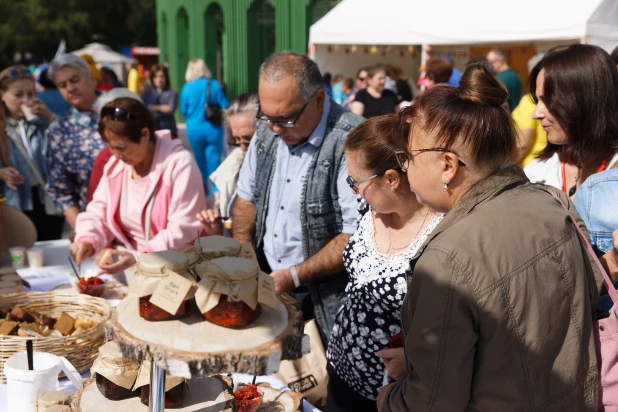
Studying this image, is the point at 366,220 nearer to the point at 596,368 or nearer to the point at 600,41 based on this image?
the point at 596,368

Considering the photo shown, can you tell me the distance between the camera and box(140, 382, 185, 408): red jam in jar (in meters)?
1.50

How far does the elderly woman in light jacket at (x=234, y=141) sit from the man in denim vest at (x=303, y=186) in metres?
0.35

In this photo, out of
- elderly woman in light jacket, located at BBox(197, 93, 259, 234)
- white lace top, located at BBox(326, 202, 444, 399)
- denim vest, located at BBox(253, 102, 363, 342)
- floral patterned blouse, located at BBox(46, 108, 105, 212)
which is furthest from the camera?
floral patterned blouse, located at BBox(46, 108, 105, 212)

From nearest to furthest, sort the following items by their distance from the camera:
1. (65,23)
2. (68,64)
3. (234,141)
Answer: (234,141) → (68,64) → (65,23)

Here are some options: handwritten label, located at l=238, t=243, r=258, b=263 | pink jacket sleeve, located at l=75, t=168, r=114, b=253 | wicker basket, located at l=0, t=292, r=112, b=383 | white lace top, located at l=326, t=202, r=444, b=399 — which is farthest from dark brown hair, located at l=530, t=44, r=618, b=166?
pink jacket sleeve, located at l=75, t=168, r=114, b=253

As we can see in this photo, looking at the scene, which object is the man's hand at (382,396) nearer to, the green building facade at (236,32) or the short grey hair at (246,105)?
the short grey hair at (246,105)

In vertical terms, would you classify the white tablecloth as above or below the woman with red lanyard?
below

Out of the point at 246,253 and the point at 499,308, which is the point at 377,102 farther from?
the point at 499,308

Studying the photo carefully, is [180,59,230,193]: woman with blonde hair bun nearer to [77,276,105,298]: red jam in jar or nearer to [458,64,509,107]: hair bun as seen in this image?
[77,276,105,298]: red jam in jar

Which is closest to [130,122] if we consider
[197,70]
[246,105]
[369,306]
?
[246,105]

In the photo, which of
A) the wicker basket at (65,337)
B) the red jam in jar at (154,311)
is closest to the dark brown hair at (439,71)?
the wicker basket at (65,337)

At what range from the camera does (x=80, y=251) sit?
280 centimetres

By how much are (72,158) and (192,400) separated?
8.04ft

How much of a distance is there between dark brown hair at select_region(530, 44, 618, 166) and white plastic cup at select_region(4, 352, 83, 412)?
176 centimetres
